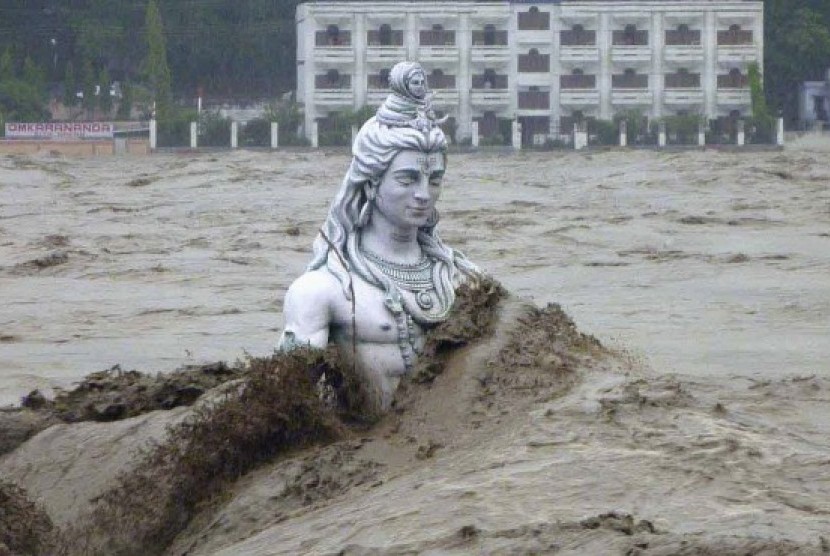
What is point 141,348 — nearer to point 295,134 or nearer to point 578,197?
point 578,197

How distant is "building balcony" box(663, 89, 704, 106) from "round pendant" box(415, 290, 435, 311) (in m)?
47.6

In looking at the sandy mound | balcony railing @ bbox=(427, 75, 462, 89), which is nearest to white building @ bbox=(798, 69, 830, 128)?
balcony railing @ bbox=(427, 75, 462, 89)

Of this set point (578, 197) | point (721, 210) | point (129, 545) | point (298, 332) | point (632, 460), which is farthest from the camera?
point (578, 197)

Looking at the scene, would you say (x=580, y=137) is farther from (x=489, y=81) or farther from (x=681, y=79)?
(x=681, y=79)

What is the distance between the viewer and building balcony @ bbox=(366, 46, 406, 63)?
53.2m

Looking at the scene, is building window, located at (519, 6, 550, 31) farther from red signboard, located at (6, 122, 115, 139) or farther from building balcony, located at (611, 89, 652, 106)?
red signboard, located at (6, 122, 115, 139)

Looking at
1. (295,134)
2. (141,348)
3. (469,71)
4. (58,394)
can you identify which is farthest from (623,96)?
(58,394)

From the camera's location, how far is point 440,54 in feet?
177

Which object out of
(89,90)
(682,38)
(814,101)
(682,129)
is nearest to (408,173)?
(682,129)

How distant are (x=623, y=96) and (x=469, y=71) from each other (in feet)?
13.0

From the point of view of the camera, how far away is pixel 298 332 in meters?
7.12

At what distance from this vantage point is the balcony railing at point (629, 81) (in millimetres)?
55000

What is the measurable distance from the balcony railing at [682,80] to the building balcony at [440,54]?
534cm

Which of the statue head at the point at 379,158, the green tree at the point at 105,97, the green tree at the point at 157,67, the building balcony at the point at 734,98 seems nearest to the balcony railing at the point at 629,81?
the building balcony at the point at 734,98
